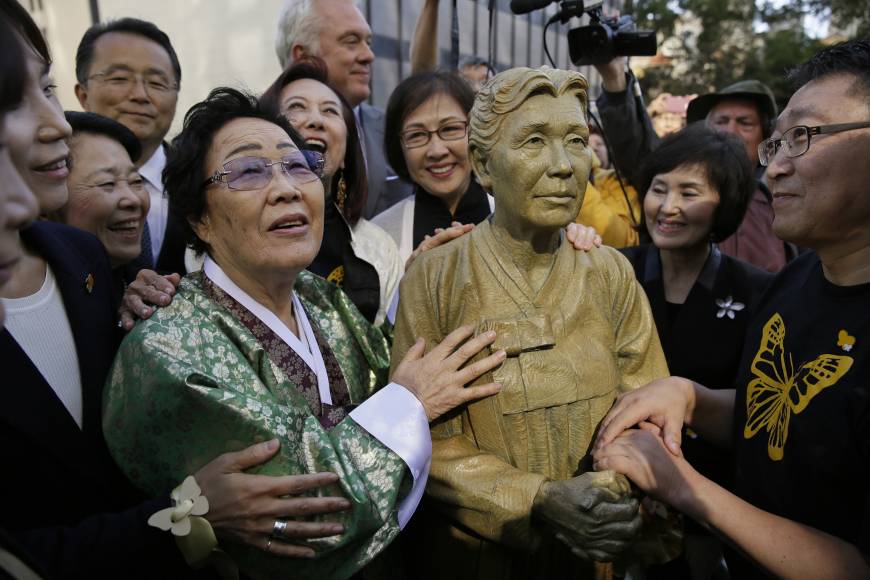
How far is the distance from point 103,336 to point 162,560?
0.67 meters

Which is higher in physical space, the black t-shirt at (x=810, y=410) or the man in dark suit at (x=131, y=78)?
the man in dark suit at (x=131, y=78)

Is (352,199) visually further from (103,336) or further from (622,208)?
(622,208)

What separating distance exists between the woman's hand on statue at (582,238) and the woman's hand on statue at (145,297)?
49.5 inches

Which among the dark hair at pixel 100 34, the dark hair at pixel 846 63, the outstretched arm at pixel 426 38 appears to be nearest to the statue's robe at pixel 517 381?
the dark hair at pixel 846 63

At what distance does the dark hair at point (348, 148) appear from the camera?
2807 mm

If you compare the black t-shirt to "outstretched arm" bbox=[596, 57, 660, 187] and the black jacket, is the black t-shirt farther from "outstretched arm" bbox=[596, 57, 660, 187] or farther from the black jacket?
"outstretched arm" bbox=[596, 57, 660, 187]

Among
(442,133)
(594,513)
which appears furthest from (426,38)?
(594,513)

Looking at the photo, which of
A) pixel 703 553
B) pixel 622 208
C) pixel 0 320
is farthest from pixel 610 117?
pixel 0 320

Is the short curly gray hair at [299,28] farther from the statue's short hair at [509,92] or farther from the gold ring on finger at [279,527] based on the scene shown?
the gold ring on finger at [279,527]

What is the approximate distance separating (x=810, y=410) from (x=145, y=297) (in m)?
1.85

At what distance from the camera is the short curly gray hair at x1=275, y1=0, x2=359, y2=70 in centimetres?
357

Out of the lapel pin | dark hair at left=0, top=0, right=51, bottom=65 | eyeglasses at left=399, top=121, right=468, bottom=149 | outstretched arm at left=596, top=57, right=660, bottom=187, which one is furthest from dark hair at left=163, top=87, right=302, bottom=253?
outstretched arm at left=596, top=57, right=660, bottom=187

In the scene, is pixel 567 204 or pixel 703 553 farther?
pixel 703 553

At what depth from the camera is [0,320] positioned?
1.05 metres
